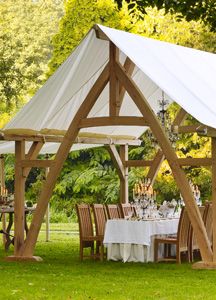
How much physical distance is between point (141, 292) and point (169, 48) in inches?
210

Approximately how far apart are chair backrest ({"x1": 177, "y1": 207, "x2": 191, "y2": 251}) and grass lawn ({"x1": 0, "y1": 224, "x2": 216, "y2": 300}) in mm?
372

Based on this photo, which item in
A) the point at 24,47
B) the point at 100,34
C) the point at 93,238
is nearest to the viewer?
the point at 100,34

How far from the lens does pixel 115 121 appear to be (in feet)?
41.2

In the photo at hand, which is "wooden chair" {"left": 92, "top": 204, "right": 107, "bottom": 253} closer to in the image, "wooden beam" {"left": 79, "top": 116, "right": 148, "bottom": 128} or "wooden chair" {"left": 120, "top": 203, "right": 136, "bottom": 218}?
"wooden chair" {"left": 120, "top": 203, "right": 136, "bottom": 218}

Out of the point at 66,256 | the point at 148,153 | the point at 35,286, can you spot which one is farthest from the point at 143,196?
the point at 148,153

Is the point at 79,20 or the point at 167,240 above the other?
the point at 79,20

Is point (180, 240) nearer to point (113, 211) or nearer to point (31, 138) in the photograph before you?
point (113, 211)

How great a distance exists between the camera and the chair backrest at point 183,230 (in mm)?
12602

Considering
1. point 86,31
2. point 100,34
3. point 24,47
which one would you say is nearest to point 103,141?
point 100,34

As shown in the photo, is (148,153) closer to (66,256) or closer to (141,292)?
(66,256)

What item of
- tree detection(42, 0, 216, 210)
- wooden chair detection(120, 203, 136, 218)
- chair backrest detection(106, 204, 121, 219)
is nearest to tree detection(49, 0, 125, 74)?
tree detection(42, 0, 216, 210)

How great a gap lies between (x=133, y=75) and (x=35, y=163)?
2.80 metres

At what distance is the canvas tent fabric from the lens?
11.8 metres

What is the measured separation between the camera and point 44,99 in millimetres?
13312
